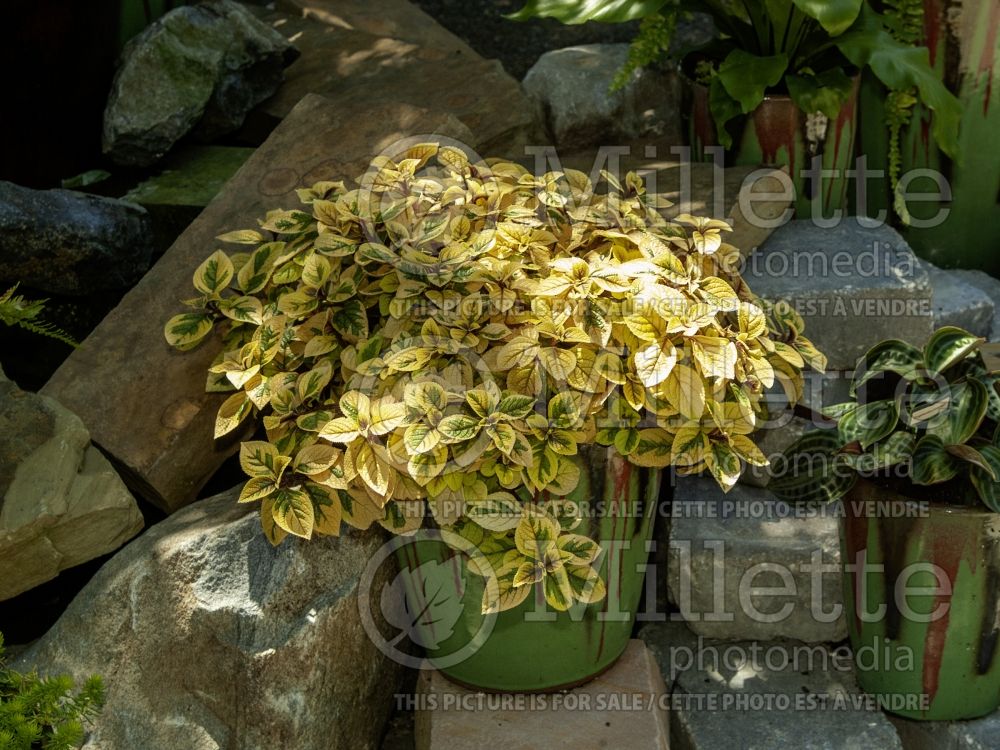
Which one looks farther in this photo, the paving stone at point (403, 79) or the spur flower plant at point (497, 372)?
the paving stone at point (403, 79)

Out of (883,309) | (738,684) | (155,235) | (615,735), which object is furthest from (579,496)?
(155,235)

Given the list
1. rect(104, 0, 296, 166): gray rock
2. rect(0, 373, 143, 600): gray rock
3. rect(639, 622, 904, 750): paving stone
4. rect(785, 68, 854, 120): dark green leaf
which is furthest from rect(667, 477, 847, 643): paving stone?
rect(104, 0, 296, 166): gray rock

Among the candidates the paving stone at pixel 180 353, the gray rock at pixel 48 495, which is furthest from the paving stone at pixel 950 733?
the gray rock at pixel 48 495

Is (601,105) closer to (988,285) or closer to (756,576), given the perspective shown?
(988,285)

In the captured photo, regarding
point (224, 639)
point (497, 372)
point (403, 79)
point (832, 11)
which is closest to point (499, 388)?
point (497, 372)

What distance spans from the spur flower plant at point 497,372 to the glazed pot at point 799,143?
802 millimetres

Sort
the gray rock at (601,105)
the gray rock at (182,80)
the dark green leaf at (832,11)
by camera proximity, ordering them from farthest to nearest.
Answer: the gray rock at (601,105) < the gray rock at (182,80) < the dark green leaf at (832,11)

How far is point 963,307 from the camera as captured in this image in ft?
11.0

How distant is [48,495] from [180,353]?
470mm

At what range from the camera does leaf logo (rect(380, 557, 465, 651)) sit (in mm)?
2471

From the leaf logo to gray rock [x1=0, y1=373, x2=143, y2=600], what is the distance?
25.9 inches

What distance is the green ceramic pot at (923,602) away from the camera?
244 cm

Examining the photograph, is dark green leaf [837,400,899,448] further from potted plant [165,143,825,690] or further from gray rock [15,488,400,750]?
gray rock [15,488,400,750]

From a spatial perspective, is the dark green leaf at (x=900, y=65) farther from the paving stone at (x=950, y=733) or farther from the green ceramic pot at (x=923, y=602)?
the paving stone at (x=950, y=733)
